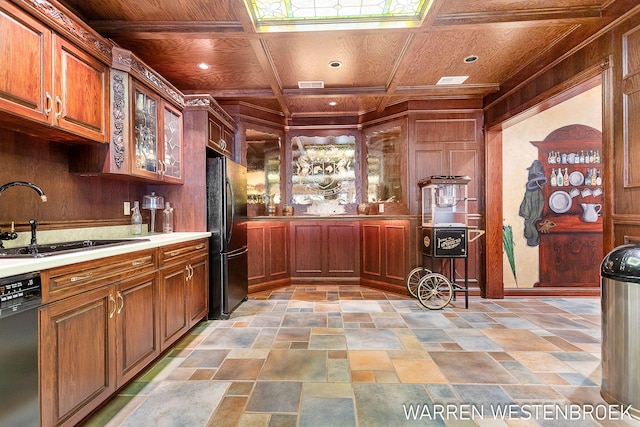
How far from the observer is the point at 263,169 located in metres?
5.07

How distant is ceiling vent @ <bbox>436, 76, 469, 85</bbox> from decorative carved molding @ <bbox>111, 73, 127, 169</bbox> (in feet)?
10.9

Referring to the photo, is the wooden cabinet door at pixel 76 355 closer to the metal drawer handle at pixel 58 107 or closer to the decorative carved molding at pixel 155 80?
the metal drawer handle at pixel 58 107

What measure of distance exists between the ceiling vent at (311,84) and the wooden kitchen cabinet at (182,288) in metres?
2.20

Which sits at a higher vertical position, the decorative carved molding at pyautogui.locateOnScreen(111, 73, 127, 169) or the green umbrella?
the decorative carved molding at pyautogui.locateOnScreen(111, 73, 127, 169)

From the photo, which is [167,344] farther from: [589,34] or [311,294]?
[589,34]

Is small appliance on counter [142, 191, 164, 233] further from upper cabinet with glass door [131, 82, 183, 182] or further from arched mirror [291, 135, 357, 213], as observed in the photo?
arched mirror [291, 135, 357, 213]

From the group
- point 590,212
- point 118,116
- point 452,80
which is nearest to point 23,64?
point 118,116

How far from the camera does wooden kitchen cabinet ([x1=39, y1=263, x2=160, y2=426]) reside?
1.43 m

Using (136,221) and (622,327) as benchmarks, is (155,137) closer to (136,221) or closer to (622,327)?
(136,221)

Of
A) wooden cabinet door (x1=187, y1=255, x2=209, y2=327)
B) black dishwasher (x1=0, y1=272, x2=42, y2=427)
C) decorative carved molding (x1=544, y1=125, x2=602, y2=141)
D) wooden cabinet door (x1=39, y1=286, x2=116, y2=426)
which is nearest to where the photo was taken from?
black dishwasher (x1=0, y1=272, x2=42, y2=427)

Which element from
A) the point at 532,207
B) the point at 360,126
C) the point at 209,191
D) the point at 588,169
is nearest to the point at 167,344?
the point at 209,191

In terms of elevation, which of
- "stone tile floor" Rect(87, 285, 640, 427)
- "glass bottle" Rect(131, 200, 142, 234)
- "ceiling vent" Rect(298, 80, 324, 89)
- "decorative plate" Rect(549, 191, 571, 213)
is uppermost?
"ceiling vent" Rect(298, 80, 324, 89)

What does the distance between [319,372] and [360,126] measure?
156 inches

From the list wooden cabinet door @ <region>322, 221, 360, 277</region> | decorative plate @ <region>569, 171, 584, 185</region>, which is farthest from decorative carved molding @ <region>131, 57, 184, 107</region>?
decorative plate @ <region>569, 171, 584, 185</region>
